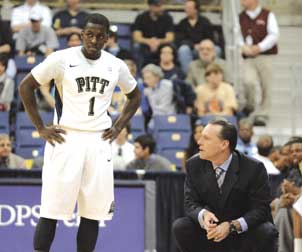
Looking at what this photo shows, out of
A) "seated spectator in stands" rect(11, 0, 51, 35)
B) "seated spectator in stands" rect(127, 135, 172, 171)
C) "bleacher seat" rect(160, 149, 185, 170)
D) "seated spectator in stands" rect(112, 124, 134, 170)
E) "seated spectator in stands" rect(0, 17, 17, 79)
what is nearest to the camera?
"seated spectator in stands" rect(127, 135, 172, 171)

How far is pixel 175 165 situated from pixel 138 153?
1.21m

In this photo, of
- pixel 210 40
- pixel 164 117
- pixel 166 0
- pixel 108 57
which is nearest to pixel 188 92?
pixel 164 117

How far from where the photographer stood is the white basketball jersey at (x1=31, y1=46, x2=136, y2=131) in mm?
7141

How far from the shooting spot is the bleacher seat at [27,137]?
491 inches

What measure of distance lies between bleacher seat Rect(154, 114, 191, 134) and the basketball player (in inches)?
220

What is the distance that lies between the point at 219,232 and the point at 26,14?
8.54m

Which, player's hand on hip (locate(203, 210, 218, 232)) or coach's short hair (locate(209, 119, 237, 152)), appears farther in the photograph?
coach's short hair (locate(209, 119, 237, 152))

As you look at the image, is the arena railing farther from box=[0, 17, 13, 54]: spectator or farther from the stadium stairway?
box=[0, 17, 13, 54]: spectator

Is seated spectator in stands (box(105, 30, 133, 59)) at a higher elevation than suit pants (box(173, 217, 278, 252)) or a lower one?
higher

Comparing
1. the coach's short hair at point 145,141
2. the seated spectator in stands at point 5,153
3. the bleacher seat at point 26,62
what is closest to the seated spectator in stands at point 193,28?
the bleacher seat at point 26,62

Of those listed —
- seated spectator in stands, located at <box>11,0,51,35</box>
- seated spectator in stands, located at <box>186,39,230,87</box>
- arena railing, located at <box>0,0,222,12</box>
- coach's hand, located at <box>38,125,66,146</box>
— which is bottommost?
coach's hand, located at <box>38,125,66,146</box>

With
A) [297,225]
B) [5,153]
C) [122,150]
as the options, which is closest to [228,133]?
[297,225]

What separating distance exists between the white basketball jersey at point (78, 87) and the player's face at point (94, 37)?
0.32ft

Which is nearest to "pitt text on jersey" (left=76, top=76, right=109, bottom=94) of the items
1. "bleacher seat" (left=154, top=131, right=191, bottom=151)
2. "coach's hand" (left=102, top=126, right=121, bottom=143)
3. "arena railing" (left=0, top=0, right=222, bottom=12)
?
"coach's hand" (left=102, top=126, right=121, bottom=143)
